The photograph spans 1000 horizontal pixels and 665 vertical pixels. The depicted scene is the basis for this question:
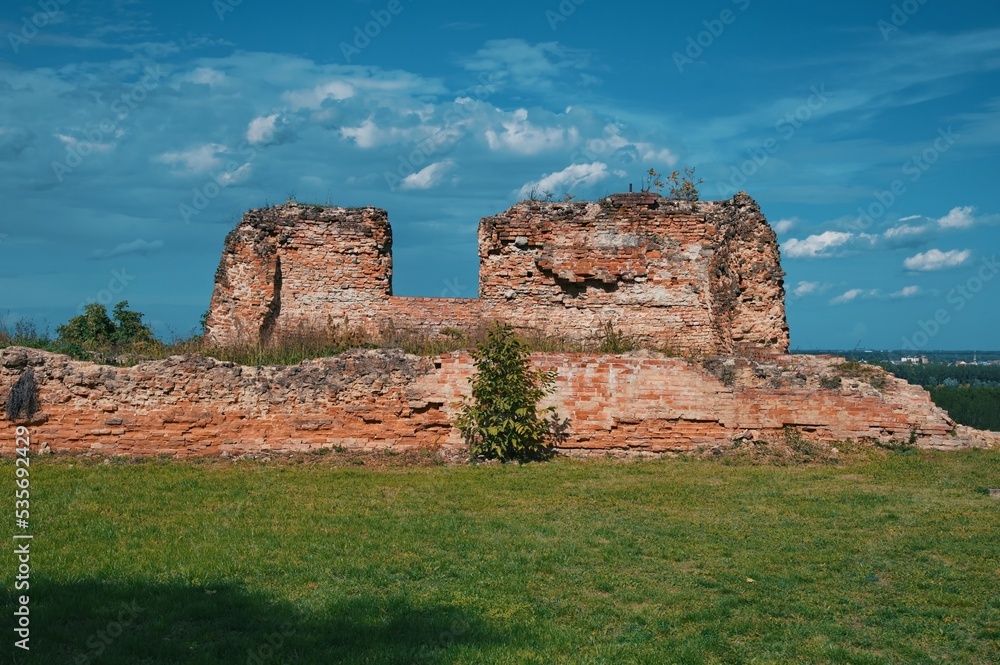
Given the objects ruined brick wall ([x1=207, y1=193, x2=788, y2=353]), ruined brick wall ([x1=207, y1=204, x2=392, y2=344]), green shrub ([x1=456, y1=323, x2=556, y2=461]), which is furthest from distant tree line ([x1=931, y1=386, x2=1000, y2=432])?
ruined brick wall ([x1=207, y1=204, x2=392, y2=344])

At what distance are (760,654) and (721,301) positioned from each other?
432 inches

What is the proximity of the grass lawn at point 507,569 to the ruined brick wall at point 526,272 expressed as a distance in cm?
529

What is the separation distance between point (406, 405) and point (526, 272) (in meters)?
4.43

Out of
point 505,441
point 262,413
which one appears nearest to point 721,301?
point 505,441

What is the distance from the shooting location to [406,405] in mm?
13086

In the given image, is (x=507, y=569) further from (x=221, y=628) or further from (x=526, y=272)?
(x=526, y=272)

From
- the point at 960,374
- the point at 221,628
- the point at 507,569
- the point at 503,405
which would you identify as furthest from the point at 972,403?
the point at 221,628

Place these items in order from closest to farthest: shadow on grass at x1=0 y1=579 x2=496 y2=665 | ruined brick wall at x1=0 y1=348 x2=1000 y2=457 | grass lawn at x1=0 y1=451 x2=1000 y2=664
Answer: shadow on grass at x1=0 y1=579 x2=496 y2=665 < grass lawn at x1=0 y1=451 x2=1000 y2=664 < ruined brick wall at x1=0 y1=348 x2=1000 y2=457

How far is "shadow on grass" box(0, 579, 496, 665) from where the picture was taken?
502cm

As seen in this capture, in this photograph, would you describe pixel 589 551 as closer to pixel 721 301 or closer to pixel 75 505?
pixel 75 505

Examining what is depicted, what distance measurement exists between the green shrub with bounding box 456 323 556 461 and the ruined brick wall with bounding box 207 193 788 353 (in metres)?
3.17

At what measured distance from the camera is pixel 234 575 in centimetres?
656

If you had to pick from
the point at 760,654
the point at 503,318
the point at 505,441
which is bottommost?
the point at 760,654

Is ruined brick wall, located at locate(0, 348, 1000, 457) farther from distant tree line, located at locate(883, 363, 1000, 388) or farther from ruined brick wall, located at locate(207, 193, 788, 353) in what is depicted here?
distant tree line, located at locate(883, 363, 1000, 388)
